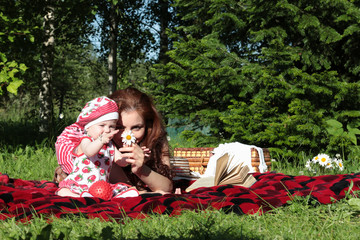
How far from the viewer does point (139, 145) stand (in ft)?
10.5

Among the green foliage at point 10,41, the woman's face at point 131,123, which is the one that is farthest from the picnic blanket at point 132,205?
the green foliage at point 10,41

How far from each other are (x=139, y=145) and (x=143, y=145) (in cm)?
3

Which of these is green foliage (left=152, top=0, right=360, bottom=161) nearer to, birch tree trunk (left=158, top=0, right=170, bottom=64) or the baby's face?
the baby's face

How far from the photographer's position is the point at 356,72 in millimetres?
5539

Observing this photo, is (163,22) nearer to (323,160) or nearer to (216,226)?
(323,160)

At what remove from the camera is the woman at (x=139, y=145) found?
9.67 feet

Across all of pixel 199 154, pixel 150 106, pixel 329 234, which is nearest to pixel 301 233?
pixel 329 234

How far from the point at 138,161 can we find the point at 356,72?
410cm

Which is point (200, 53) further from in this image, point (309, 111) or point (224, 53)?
point (309, 111)

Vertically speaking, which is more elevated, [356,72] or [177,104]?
[356,72]

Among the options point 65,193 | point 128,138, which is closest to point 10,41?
point 65,193

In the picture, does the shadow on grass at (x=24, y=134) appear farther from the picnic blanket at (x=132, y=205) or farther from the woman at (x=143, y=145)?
the picnic blanket at (x=132, y=205)

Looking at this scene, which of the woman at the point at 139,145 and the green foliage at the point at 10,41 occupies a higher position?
the green foliage at the point at 10,41

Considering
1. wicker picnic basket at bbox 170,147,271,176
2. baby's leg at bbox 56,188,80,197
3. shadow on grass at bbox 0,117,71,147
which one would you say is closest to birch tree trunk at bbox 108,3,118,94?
shadow on grass at bbox 0,117,71,147
